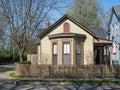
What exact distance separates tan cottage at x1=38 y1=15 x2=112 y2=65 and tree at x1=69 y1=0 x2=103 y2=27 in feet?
132

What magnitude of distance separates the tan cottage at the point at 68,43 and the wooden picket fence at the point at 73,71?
3767 mm

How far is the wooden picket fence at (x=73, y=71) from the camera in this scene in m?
22.2

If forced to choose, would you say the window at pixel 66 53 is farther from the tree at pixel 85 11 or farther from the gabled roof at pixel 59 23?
the tree at pixel 85 11

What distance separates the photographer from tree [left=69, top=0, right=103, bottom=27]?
67.8 meters

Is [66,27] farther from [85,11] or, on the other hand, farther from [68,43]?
[85,11]

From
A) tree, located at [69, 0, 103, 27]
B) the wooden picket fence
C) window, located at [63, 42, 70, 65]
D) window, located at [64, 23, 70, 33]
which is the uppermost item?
tree, located at [69, 0, 103, 27]

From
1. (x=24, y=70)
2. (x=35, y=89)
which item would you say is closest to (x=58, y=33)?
(x=24, y=70)

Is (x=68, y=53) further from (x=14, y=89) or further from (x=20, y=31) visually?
(x=14, y=89)

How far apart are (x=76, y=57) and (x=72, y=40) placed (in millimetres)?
1843

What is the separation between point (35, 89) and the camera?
599 inches

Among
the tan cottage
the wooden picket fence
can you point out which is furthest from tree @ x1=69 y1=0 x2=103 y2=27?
the wooden picket fence

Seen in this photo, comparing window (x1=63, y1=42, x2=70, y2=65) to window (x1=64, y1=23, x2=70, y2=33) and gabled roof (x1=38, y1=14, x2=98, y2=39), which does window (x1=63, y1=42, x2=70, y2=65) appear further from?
gabled roof (x1=38, y1=14, x2=98, y2=39)

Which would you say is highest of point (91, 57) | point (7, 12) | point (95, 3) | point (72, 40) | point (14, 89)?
point (95, 3)

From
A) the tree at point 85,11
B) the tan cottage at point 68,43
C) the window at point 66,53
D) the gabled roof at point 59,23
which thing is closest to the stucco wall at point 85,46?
the tan cottage at point 68,43
